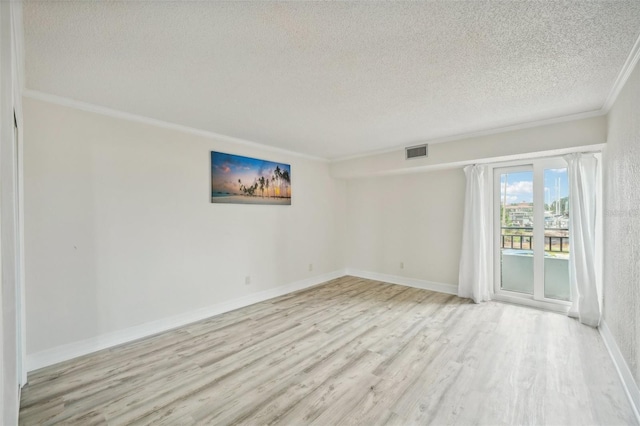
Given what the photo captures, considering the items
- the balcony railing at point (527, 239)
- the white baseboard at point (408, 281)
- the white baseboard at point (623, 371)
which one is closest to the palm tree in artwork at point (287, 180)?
the white baseboard at point (408, 281)

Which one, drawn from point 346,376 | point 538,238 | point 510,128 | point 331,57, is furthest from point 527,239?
point 331,57

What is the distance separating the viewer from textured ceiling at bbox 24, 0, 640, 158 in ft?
4.84

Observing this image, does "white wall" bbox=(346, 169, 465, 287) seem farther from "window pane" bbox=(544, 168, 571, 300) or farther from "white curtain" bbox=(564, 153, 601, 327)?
"white curtain" bbox=(564, 153, 601, 327)

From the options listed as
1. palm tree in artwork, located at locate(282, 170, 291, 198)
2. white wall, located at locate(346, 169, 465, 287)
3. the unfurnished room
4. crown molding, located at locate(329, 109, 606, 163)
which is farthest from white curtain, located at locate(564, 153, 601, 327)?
palm tree in artwork, located at locate(282, 170, 291, 198)

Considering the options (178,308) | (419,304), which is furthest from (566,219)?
(178,308)

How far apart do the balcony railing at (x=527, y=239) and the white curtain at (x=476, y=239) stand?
26 centimetres

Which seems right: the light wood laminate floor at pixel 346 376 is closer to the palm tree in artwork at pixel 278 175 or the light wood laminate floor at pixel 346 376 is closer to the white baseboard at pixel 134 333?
the white baseboard at pixel 134 333

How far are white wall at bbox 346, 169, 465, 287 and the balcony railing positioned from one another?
66 centimetres

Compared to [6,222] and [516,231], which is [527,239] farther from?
[6,222]

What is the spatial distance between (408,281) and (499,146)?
274 centimetres

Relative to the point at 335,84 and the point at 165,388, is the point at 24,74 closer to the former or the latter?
the point at 335,84

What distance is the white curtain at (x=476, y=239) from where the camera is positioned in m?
4.08

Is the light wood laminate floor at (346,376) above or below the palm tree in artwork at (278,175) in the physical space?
below

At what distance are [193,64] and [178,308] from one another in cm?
280
